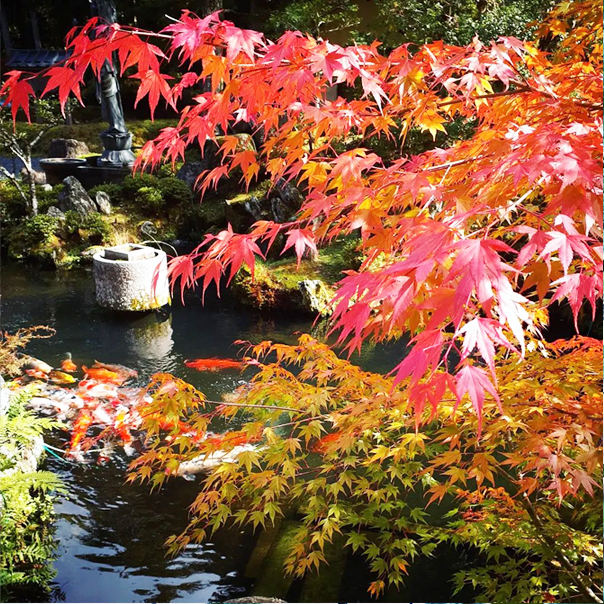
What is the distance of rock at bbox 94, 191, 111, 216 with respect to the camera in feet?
33.1

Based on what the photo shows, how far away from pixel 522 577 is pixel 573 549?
0.81 feet

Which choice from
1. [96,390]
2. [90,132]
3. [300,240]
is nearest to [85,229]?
[96,390]

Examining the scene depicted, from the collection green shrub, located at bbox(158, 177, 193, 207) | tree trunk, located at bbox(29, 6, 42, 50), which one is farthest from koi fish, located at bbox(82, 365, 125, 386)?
tree trunk, located at bbox(29, 6, 42, 50)

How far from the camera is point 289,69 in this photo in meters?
1.79

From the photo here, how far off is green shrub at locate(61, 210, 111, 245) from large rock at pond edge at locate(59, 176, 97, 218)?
6.1 inches

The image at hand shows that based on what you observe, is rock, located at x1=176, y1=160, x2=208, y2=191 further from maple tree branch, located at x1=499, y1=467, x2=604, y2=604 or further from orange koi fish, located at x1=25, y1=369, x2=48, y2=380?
maple tree branch, located at x1=499, y1=467, x2=604, y2=604

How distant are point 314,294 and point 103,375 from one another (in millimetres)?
2510

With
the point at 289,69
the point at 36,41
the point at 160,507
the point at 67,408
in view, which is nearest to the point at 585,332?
the point at 160,507

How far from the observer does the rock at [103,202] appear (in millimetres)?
10086

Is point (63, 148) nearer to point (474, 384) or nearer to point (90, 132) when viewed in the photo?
point (90, 132)

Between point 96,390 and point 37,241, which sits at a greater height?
point 37,241

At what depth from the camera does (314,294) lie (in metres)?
6.98

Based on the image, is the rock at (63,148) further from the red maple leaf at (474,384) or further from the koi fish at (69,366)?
the red maple leaf at (474,384)

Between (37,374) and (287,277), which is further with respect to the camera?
(287,277)
